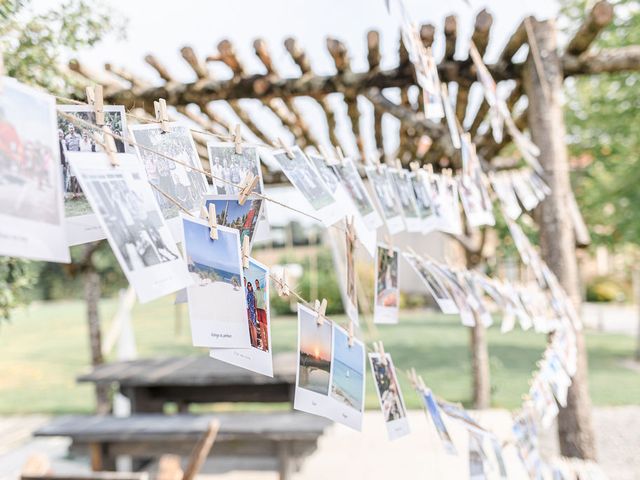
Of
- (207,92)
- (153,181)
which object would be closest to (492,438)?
(153,181)

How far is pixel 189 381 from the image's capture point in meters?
3.76

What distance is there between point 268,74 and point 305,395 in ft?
6.92

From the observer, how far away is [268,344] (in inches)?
43.1

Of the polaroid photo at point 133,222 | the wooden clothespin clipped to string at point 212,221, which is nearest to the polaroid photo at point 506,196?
the wooden clothespin clipped to string at point 212,221

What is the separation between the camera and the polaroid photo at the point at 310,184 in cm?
124

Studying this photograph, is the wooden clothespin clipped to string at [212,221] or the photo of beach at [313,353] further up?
the wooden clothespin clipped to string at [212,221]

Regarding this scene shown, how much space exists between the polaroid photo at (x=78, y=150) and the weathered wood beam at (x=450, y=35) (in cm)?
192

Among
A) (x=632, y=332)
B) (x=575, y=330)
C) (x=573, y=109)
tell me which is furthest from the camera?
(x=632, y=332)

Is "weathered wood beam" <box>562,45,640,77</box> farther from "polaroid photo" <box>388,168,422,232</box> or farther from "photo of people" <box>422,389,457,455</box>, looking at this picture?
"photo of people" <box>422,389,457,455</box>

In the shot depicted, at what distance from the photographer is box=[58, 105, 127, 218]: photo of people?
932 millimetres

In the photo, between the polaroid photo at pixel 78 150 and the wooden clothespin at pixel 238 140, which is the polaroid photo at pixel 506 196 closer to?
the wooden clothespin at pixel 238 140

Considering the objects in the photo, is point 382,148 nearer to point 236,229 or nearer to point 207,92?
point 207,92

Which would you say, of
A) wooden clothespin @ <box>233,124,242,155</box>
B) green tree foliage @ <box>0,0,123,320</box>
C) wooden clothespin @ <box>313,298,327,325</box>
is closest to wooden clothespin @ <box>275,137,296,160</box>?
wooden clothespin @ <box>233,124,242,155</box>

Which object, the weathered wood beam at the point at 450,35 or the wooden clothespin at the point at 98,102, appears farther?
the weathered wood beam at the point at 450,35
